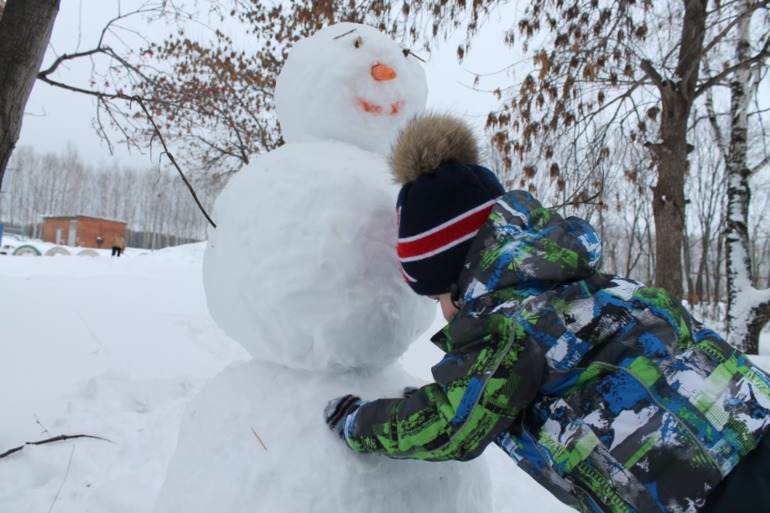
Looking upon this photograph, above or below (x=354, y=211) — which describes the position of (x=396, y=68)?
above

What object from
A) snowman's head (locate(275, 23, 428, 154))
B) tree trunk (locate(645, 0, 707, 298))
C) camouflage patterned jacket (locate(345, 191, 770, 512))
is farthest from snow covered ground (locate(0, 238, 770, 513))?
tree trunk (locate(645, 0, 707, 298))

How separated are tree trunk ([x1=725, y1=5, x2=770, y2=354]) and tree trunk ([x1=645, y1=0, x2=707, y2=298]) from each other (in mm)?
2289

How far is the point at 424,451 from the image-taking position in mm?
1025

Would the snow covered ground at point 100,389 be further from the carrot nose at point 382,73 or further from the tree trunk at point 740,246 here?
the tree trunk at point 740,246

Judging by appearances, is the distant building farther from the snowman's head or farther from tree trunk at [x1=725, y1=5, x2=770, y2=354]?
the snowman's head

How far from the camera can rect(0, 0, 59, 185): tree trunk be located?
2.36 meters

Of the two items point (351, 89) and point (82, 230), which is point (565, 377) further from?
point (82, 230)

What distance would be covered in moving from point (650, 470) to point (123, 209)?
52.2 meters

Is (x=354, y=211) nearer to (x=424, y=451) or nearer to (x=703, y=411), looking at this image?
(x=424, y=451)

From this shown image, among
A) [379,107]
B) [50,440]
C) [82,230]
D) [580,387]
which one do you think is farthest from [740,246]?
[82,230]

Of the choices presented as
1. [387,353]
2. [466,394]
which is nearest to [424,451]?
[466,394]

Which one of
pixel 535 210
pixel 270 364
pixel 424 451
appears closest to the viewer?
pixel 424 451

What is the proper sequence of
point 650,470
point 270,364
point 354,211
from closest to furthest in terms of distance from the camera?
point 650,470 < point 354,211 < point 270,364

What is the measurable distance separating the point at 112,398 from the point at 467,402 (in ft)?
10.4
